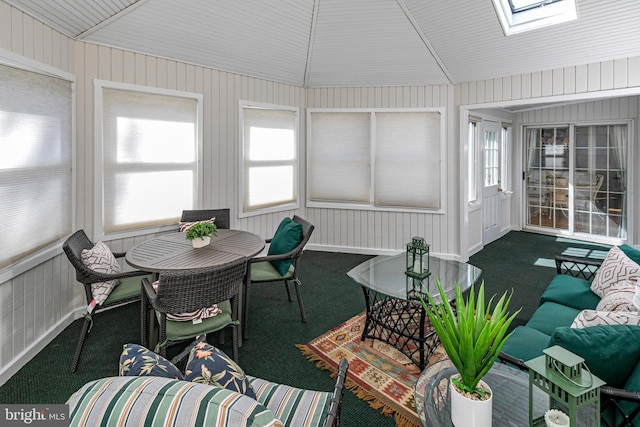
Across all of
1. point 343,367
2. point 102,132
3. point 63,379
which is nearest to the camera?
point 343,367

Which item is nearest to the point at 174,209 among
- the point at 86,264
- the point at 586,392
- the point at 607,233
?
the point at 86,264

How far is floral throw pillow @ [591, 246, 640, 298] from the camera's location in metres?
2.46

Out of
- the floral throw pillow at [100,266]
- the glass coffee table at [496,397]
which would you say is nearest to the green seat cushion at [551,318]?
the glass coffee table at [496,397]

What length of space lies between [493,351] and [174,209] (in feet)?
12.6

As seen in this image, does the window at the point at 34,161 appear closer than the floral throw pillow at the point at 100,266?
Yes

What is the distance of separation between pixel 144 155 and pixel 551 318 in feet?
13.2

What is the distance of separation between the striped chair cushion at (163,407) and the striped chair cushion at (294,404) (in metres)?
0.60

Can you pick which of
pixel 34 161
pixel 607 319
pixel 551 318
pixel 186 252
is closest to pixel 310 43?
pixel 186 252

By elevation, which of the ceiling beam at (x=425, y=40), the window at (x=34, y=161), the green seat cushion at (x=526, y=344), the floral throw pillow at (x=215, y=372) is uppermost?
the ceiling beam at (x=425, y=40)

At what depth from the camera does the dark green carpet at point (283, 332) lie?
240 cm

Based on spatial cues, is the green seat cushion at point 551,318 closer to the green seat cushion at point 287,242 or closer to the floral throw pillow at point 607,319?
the floral throw pillow at point 607,319

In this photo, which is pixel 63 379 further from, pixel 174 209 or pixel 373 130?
pixel 373 130

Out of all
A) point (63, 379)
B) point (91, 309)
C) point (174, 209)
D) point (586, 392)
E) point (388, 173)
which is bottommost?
point (63, 379)

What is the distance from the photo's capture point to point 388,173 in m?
5.58
